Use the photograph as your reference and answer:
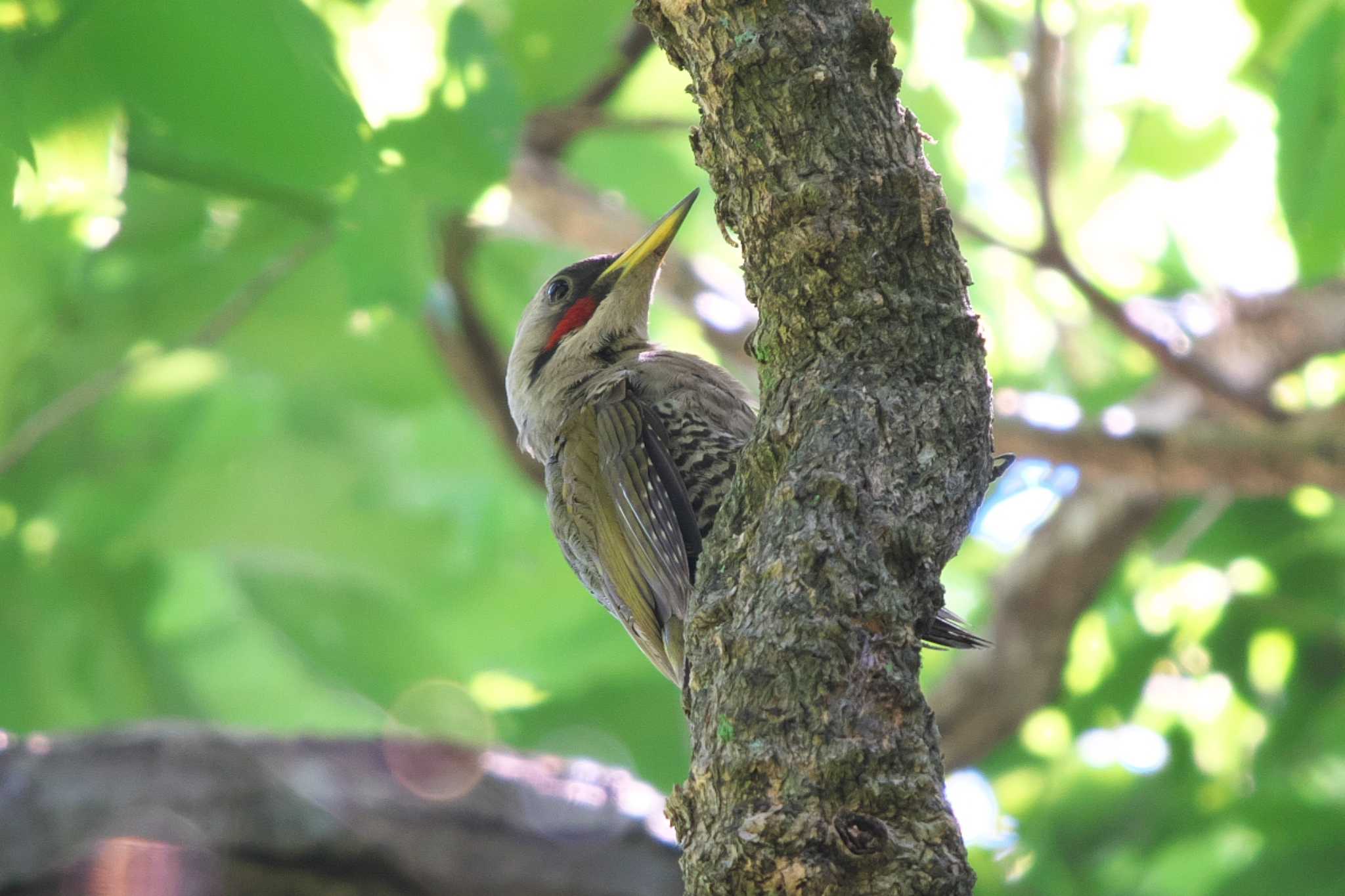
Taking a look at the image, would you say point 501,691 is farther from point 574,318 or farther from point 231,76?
point 231,76

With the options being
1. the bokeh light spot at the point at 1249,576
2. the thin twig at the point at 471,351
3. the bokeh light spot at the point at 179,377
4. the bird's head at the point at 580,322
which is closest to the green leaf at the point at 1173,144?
the bokeh light spot at the point at 1249,576

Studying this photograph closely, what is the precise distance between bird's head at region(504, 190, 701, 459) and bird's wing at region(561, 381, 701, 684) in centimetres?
62

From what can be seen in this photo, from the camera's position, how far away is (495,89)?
192 inches

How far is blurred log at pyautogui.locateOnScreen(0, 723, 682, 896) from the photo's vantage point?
464cm

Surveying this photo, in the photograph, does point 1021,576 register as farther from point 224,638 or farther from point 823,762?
point 823,762

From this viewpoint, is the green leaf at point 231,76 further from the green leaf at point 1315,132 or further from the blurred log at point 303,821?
the green leaf at point 1315,132

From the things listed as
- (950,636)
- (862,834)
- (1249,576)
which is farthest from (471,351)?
(862,834)

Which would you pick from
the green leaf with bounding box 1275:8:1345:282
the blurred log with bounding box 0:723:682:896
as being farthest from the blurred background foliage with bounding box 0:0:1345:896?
the blurred log with bounding box 0:723:682:896

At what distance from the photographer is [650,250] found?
5.44 meters

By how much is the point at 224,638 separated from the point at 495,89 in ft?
14.3

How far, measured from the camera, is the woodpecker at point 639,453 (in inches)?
172

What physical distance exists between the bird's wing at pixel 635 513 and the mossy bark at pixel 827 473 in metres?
1.65

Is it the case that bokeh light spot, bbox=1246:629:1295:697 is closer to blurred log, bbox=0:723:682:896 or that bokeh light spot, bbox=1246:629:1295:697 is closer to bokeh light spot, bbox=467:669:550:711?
blurred log, bbox=0:723:682:896

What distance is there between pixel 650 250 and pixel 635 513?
1.41 m
